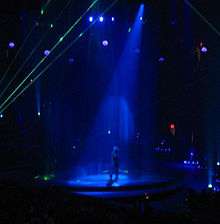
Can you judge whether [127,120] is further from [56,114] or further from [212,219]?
[212,219]

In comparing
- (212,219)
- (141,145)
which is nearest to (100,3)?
(141,145)

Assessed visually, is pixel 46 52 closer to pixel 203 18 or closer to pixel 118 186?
pixel 203 18

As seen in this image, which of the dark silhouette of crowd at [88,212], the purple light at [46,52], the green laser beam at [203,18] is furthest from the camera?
the purple light at [46,52]

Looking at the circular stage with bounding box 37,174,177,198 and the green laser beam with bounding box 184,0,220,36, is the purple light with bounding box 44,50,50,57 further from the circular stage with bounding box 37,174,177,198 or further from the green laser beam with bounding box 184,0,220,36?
the circular stage with bounding box 37,174,177,198

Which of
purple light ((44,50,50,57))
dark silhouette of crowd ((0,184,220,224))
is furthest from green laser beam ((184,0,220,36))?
dark silhouette of crowd ((0,184,220,224))

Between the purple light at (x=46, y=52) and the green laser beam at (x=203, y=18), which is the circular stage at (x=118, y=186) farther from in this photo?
the purple light at (x=46, y=52)

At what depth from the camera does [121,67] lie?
31328mm

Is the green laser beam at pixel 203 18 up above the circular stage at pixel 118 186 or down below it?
above

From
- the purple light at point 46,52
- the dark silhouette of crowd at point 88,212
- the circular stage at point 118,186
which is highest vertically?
the purple light at point 46,52

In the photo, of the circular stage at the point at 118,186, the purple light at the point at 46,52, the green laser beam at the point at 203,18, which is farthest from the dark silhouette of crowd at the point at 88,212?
the purple light at the point at 46,52

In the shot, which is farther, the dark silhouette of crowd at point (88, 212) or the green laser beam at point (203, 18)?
the green laser beam at point (203, 18)

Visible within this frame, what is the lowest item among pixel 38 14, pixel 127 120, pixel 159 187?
pixel 159 187

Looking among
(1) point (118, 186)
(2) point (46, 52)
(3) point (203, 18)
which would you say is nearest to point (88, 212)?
(1) point (118, 186)

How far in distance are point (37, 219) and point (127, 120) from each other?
23636 millimetres
